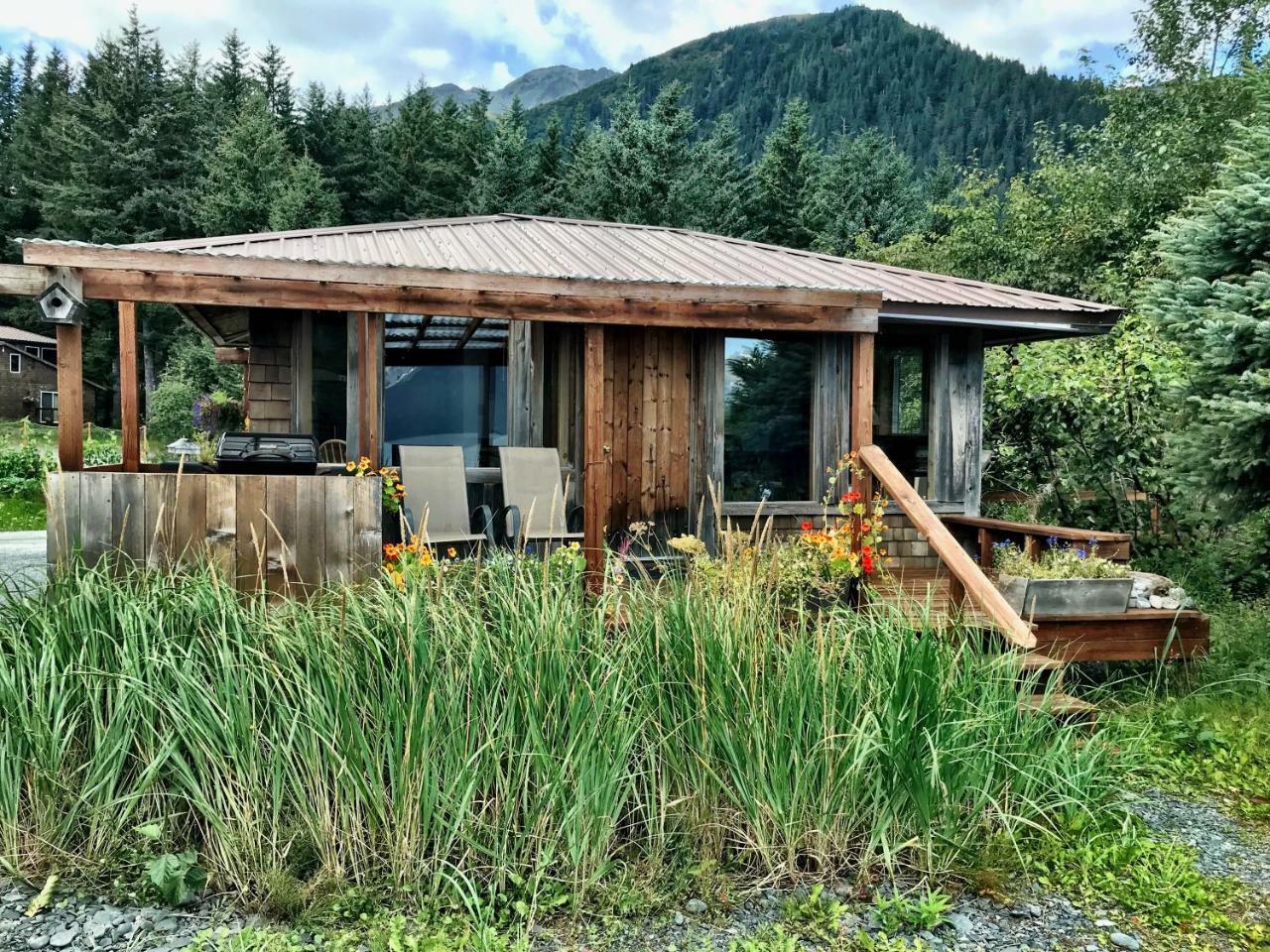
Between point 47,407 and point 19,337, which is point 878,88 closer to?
point 47,407

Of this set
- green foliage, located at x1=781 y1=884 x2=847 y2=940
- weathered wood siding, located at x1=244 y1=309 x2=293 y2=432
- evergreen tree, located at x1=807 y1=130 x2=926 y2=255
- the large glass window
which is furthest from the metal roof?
green foliage, located at x1=781 y1=884 x2=847 y2=940

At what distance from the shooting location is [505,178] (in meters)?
25.8

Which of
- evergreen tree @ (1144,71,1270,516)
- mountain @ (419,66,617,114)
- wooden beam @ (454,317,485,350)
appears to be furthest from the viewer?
mountain @ (419,66,617,114)

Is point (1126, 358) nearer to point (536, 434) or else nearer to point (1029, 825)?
point (536, 434)

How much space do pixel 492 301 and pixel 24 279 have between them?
214cm

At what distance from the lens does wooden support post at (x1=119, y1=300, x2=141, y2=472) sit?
14.6ft

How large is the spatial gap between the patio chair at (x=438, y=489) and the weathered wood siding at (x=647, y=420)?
1.16 meters

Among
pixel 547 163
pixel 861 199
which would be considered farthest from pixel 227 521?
pixel 547 163

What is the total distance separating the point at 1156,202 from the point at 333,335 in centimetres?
1217

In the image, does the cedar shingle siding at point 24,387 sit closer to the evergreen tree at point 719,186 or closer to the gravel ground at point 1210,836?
the evergreen tree at point 719,186

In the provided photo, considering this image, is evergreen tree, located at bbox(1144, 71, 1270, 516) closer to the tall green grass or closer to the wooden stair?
the wooden stair

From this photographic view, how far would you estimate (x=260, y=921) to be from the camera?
246 cm

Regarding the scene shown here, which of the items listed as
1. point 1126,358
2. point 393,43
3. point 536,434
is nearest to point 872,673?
point 536,434

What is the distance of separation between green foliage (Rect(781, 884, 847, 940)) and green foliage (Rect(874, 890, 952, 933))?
10 cm
